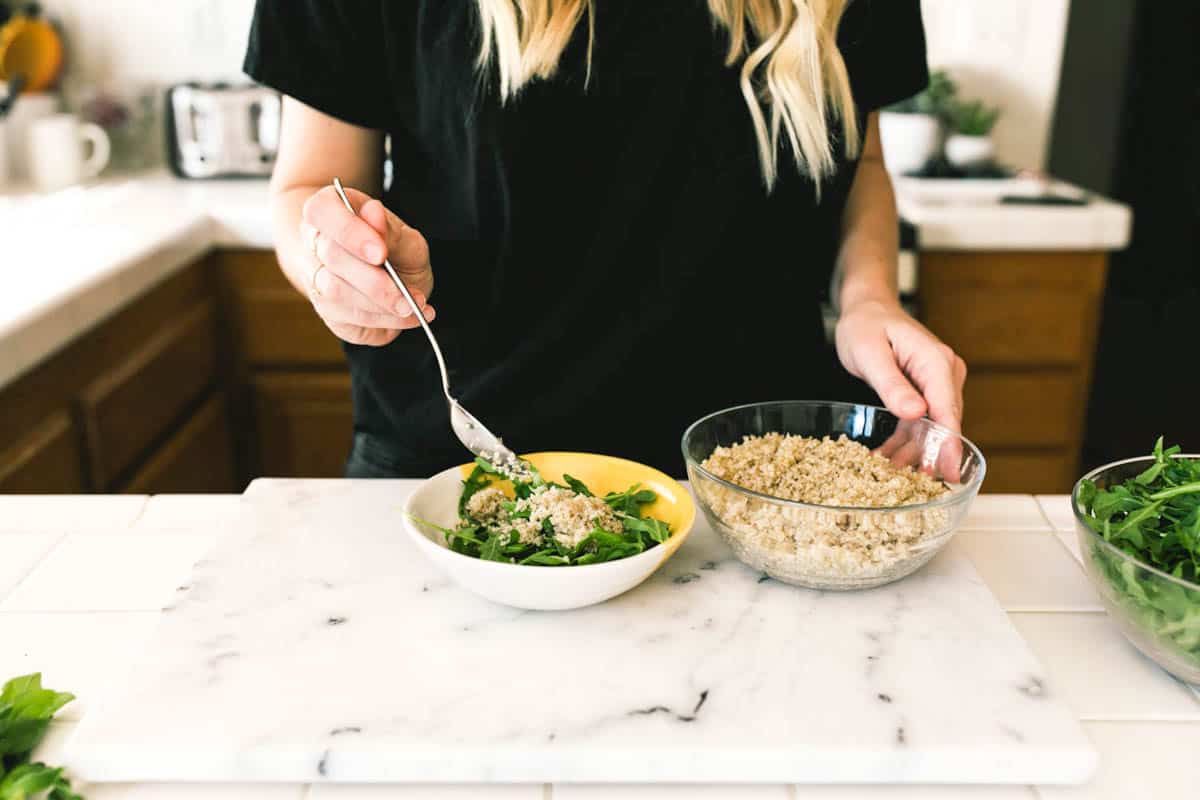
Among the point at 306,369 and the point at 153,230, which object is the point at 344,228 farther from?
the point at 306,369

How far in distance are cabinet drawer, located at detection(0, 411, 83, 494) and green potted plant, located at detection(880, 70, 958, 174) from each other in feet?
5.52

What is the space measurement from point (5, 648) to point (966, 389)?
5.94ft

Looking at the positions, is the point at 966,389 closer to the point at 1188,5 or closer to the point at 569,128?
the point at 1188,5

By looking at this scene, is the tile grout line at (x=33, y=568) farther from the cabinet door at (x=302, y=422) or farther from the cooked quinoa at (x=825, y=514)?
the cabinet door at (x=302, y=422)

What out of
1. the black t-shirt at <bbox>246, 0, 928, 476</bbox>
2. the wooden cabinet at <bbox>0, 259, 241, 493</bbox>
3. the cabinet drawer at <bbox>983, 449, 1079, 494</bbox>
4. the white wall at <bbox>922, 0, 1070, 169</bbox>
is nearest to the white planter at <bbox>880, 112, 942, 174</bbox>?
the white wall at <bbox>922, 0, 1070, 169</bbox>

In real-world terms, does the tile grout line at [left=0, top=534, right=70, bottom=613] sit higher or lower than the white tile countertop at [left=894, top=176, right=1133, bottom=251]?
lower

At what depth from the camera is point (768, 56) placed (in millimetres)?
1021

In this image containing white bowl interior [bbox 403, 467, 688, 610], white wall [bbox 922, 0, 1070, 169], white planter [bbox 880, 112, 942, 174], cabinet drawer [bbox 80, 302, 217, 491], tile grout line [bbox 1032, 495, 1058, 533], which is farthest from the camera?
white wall [bbox 922, 0, 1070, 169]

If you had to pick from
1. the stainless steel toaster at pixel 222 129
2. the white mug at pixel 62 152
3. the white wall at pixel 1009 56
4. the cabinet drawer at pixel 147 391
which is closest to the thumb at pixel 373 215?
the cabinet drawer at pixel 147 391

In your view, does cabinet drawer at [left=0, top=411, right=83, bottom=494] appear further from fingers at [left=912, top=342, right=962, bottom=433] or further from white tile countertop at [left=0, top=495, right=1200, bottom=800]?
fingers at [left=912, top=342, right=962, bottom=433]

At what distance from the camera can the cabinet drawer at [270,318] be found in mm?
1985

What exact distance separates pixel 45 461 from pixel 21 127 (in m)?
1.12

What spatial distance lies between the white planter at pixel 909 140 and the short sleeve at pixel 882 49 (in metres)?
1.22

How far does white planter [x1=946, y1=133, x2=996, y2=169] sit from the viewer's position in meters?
2.34
